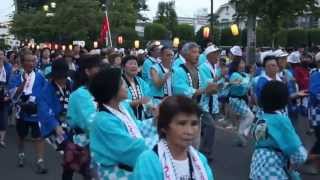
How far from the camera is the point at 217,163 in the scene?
9422 mm

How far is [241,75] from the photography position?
34.9ft

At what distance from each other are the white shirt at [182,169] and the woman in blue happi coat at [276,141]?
2093mm

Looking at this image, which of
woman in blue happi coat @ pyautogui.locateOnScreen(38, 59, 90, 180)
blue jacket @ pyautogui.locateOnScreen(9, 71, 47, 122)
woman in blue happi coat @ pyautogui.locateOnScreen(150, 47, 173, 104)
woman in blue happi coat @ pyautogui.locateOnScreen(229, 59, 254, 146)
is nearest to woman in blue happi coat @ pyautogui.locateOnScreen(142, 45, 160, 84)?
woman in blue happi coat @ pyautogui.locateOnScreen(229, 59, 254, 146)

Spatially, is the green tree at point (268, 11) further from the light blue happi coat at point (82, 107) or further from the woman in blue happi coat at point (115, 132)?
the woman in blue happi coat at point (115, 132)

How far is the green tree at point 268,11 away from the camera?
80.5 feet

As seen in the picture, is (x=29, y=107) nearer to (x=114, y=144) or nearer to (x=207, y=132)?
(x=207, y=132)

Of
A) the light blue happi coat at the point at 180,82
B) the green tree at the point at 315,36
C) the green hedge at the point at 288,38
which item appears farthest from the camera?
the green tree at the point at 315,36

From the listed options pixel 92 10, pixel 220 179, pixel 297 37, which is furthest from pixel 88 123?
pixel 297 37

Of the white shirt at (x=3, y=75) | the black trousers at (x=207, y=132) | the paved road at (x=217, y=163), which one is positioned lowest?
the paved road at (x=217, y=163)

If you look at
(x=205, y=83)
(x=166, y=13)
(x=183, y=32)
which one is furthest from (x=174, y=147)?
(x=166, y=13)

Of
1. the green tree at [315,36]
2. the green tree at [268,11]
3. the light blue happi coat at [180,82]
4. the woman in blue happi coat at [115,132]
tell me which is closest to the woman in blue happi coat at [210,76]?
the light blue happi coat at [180,82]

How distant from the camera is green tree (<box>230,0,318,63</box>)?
80.5 feet

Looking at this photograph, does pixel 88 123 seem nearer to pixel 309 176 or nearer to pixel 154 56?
pixel 309 176

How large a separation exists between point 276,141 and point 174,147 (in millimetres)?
2185
